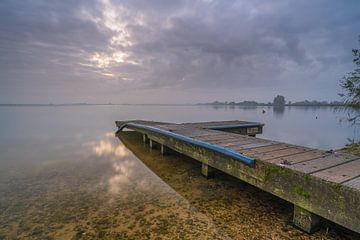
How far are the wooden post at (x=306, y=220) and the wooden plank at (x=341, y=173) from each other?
58cm

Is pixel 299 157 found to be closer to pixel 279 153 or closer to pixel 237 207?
pixel 279 153

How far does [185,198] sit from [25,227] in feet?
8.80

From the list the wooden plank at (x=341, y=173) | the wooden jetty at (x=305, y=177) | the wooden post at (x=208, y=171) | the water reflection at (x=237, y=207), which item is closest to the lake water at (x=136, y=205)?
the water reflection at (x=237, y=207)

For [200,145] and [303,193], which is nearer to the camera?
[303,193]

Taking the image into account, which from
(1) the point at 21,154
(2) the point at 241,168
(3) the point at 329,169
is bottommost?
(1) the point at 21,154

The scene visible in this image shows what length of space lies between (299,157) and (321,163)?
14.6 inches

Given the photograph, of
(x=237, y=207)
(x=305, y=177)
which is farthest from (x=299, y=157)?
(x=237, y=207)

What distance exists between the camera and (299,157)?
3.17 m

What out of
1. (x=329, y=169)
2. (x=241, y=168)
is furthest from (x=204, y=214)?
(x=329, y=169)

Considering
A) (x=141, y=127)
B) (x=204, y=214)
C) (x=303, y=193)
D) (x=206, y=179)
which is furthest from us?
(x=141, y=127)

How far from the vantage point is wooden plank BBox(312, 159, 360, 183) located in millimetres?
2225

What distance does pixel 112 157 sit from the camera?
7449 millimetres

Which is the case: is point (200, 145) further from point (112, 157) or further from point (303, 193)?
point (112, 157)

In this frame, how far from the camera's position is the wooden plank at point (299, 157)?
113 inches
